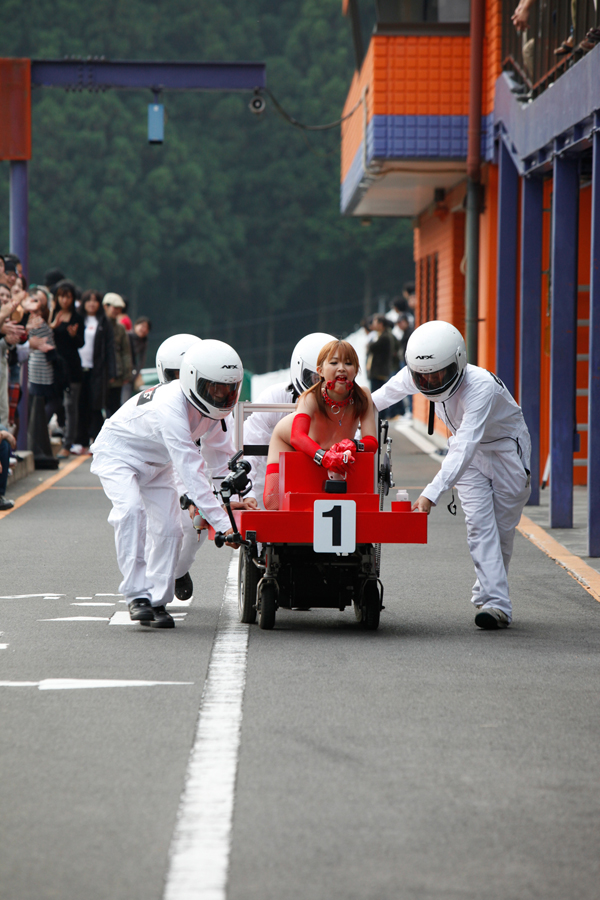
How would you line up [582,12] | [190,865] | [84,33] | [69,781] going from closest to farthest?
[190,865] → [69,781] → [582,12] → [84,33]

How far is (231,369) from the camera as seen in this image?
7785mm

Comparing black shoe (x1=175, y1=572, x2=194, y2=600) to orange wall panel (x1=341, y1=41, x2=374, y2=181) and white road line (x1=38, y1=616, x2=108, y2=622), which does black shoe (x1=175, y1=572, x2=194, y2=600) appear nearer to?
white road line (x1=38, y1=616, x2=108, y2=622)

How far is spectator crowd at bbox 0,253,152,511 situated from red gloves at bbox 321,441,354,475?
8.11m

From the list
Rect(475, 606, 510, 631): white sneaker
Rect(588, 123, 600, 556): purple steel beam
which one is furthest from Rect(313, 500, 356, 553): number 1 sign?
Rect(588, 123, 600, 556): purple steel beam

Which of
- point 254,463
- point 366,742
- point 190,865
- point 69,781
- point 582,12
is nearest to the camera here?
point 190,865

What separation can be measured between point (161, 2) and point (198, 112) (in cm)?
674

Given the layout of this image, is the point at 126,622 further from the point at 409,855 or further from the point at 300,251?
the point at 300,251

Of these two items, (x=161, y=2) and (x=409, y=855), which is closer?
(x=409, y=855)

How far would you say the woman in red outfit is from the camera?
7.93m

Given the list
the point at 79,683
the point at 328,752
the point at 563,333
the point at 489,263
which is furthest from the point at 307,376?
the point at 489,263

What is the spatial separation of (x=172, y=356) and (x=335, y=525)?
2.07 metres

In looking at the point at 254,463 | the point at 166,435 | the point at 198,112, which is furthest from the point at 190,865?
the point at 198,112

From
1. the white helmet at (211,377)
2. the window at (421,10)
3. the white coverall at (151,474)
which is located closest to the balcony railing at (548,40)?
the window at (421,10)

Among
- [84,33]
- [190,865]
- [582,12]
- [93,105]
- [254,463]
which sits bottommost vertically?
[190,865]
